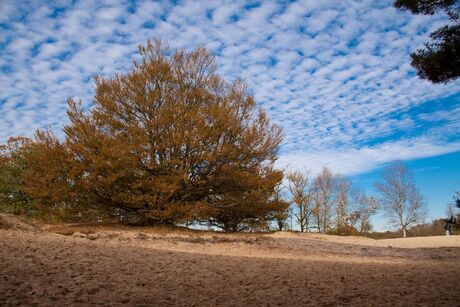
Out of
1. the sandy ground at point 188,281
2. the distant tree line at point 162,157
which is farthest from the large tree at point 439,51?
the distant tree line at point 162,157

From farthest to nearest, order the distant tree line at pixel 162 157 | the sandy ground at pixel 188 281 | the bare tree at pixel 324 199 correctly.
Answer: the bare tree at pixel 324 199 < the distant tree line at pixel 162 157 < the sandy ground at pixel 188 281

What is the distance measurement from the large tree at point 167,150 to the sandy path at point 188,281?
7.35 meters

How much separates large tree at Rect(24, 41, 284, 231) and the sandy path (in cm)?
735

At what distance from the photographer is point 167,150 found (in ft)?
52.5

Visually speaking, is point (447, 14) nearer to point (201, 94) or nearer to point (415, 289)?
point (415, 289)

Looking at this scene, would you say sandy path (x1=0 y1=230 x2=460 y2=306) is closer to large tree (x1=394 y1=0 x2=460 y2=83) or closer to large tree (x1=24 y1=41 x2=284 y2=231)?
large tree (x1=394 y1=0 x2=460 y2=83)

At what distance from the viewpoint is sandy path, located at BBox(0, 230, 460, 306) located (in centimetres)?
425

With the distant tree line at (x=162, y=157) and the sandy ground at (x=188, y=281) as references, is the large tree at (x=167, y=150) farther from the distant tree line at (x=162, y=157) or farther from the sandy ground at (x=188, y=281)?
the sandy ground at (x=188, y=281)

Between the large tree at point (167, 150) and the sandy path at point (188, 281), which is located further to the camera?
the large tree at point (167, 150)

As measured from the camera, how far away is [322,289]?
517 cm

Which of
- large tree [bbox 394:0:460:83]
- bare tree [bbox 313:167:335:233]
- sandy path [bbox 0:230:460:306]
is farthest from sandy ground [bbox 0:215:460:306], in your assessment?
bare tree [bbox 313:167:335:233]

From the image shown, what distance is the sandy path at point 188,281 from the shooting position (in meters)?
4.25

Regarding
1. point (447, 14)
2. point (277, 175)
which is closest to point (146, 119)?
point (277, 175)

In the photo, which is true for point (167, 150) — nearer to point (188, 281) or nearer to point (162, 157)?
point (162, 157)
